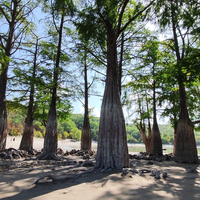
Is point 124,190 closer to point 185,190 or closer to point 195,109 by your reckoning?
point 185,190

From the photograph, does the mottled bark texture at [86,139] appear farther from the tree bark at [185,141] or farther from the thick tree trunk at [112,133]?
the thick tree trunk at [112,133]

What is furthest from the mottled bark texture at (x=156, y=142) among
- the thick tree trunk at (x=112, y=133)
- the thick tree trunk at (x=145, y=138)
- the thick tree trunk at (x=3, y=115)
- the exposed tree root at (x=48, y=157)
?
the thick tree trunk at (x=3, y=115)

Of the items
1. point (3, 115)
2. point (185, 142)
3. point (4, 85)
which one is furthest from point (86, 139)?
point (185, 142)

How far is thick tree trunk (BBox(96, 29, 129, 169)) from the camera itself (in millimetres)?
6512

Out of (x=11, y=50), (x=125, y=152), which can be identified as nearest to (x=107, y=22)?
(x=125, y=152)

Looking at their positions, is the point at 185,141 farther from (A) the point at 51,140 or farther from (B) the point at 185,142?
(A) the point at 51,140

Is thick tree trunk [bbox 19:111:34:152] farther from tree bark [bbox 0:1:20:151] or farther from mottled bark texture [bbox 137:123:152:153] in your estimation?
mottled bark texture [bbox 137:123:152:153]

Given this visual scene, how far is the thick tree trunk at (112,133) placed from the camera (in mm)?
6512

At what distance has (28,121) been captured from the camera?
49.6ft

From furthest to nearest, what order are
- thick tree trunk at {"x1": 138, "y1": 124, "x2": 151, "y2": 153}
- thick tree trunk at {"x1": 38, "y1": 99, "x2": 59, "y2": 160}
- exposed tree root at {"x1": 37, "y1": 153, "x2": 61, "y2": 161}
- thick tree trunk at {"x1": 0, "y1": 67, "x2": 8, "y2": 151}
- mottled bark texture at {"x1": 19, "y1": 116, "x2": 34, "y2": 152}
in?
thick tree trunk at {"x1": 138, "y1": 124, "x2": 151, "y2": 153} < mottled bark texture at {"x1": 19, "y1": 116, "x2": 34, "y2": 152} < thick tree trunk at {"x1": 0, "y1": 67, "x2": 8, "y2": 151} < thick tree trunk at {"x1": 38, "y1": 99, "x2": 59, "y2": 160} < exposed tree root at {"x1": 37, "y1": 153, "x2": 61, "y2": 161}

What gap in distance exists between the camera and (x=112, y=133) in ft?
22.3

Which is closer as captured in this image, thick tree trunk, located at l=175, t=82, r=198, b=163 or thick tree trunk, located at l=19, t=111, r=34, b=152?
thick tree trunk, located at l=175, t=82, r=198, b=163

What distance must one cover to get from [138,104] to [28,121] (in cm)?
1289

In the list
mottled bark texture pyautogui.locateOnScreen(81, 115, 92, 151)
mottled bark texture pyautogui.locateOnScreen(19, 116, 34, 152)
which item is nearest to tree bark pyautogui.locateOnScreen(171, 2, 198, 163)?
mottled bark texture pyautogui.locateOnScreen(81, 115, 92, 151)
